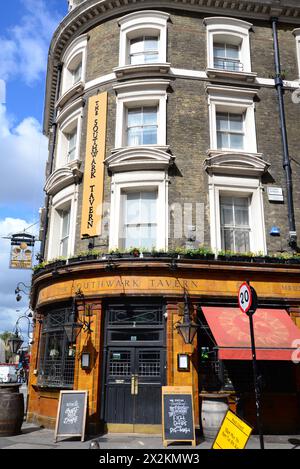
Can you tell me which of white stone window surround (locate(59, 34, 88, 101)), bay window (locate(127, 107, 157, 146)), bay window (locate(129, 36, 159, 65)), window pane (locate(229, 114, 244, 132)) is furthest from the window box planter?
white stone window surround (locate(59, 34, 88, 101))

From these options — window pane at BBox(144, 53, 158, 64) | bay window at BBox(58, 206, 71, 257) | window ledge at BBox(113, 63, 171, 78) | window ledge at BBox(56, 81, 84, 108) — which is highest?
window pane at BBox(144, 53, 158, 64)

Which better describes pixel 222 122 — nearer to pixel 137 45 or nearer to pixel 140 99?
pixel 140 99

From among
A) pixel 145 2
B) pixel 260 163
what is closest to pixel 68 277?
pixel 260 163

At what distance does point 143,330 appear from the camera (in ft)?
40.3

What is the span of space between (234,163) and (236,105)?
2.50 metres

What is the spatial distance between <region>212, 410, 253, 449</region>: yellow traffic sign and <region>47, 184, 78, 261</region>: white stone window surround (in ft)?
29.5

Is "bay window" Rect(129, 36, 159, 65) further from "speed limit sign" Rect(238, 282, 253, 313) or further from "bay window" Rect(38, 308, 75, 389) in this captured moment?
"speed limit sign" Rect(238, 282, 253, 313)

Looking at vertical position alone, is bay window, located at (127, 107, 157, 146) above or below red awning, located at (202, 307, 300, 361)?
above

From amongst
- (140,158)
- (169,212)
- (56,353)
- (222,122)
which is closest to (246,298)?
(169,212)

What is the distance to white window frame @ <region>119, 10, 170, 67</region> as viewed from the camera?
15648 mm

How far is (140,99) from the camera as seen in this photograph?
48.6 feet

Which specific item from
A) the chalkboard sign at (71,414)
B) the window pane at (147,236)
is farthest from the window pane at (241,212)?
the chalkboard sign at (71,414)

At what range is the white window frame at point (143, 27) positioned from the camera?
616 inches

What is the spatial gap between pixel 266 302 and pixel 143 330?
3801mm
